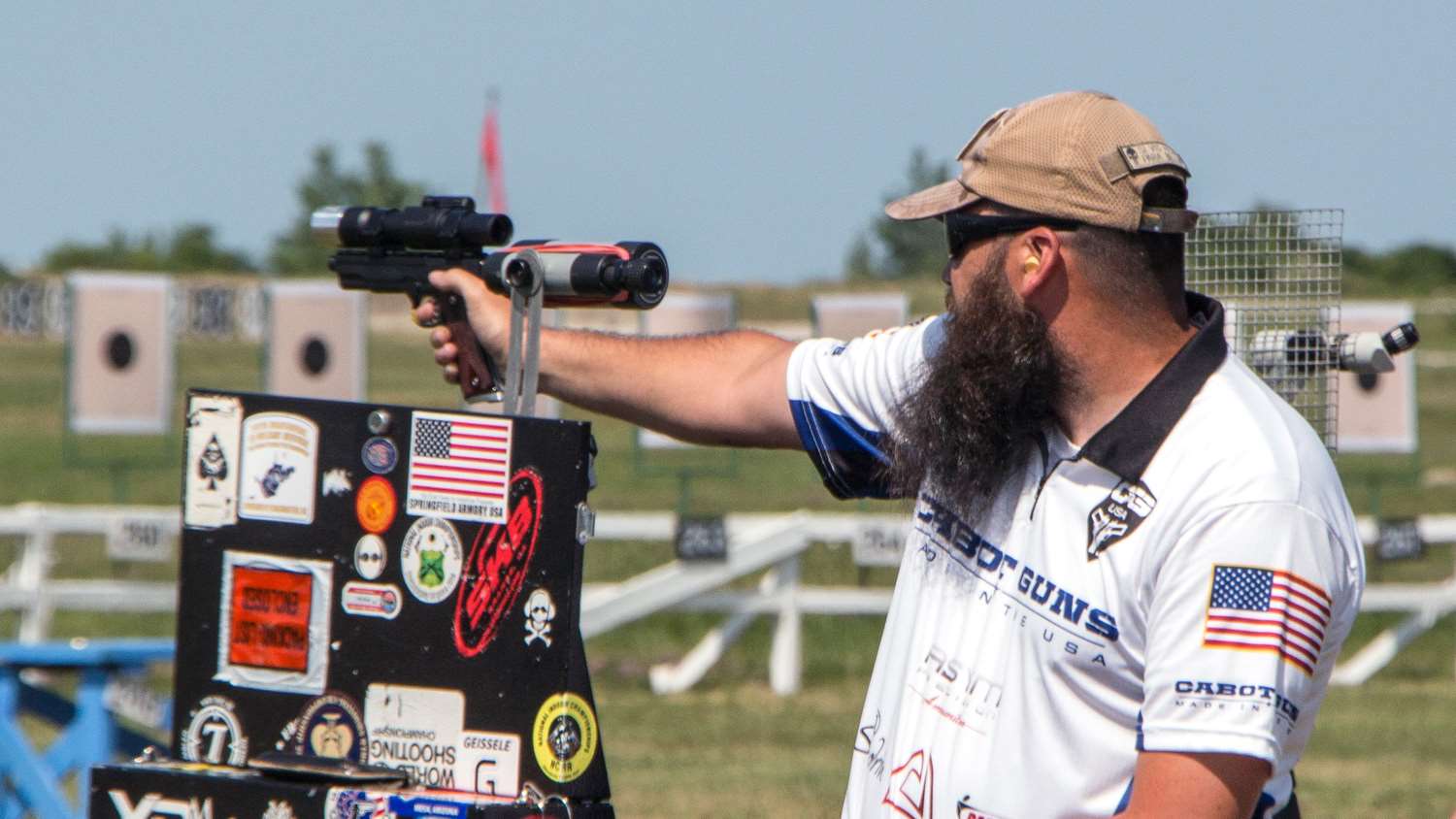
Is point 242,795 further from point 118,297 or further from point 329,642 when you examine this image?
point 118,297

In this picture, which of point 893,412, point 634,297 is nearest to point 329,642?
point 634,297

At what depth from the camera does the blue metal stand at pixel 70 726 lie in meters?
5.90

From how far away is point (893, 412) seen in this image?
2953mm

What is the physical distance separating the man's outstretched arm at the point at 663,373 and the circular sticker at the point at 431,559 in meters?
0.47

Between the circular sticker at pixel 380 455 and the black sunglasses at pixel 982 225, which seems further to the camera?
the circular sticker at pixel 380 455

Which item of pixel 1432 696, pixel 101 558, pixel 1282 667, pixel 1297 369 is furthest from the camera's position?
pixel 101 558

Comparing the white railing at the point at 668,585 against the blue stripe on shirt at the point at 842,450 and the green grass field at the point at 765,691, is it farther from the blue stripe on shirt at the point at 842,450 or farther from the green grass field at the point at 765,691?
the blue stripe on shirt at the point at 842,450

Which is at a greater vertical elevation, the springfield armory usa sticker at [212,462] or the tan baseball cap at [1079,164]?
the tan baseball cap at [1079,164]

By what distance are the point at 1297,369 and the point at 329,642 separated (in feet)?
5.94

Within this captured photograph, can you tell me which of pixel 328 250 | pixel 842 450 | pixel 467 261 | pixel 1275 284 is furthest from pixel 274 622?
pixel 328 250

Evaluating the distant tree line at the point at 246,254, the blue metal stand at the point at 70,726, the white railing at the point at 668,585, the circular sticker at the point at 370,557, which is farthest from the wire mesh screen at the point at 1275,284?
the distant tree line at the point at 246,254

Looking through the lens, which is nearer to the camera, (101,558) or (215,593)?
(215,593)

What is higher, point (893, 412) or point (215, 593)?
point (893, 412)

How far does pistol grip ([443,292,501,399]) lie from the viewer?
3.32 m
